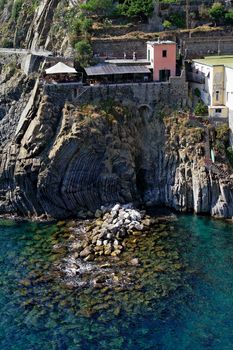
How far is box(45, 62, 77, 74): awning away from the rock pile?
53.0ft

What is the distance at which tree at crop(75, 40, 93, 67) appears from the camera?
209 feet

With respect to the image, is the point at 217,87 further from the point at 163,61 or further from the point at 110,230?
the point at 110,230

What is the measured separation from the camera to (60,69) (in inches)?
2406

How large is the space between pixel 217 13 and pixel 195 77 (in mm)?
14325

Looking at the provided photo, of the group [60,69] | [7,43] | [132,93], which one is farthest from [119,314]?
[7,43]

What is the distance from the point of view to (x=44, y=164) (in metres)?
58.8

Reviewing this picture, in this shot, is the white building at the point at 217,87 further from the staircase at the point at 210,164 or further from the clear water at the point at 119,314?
the clear water at the point at 119,314

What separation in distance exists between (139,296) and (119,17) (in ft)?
142

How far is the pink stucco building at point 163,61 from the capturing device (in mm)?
64375

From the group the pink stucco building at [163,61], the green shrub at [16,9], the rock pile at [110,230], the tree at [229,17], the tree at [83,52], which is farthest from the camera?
the green shrub at [16,9]

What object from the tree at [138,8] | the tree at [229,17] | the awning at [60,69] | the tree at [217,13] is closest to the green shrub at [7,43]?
the tree at [138,8]

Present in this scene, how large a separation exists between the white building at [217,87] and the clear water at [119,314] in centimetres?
1709

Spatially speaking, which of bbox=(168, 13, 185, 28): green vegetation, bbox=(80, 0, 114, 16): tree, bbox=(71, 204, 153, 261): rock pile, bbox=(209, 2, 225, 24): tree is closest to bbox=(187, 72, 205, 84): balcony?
bbox=(168, 13, 185, 28): green vegetation

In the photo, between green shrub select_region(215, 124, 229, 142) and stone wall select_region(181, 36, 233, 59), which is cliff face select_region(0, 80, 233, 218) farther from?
stone wall select_region(181, 36, 233, 59)
